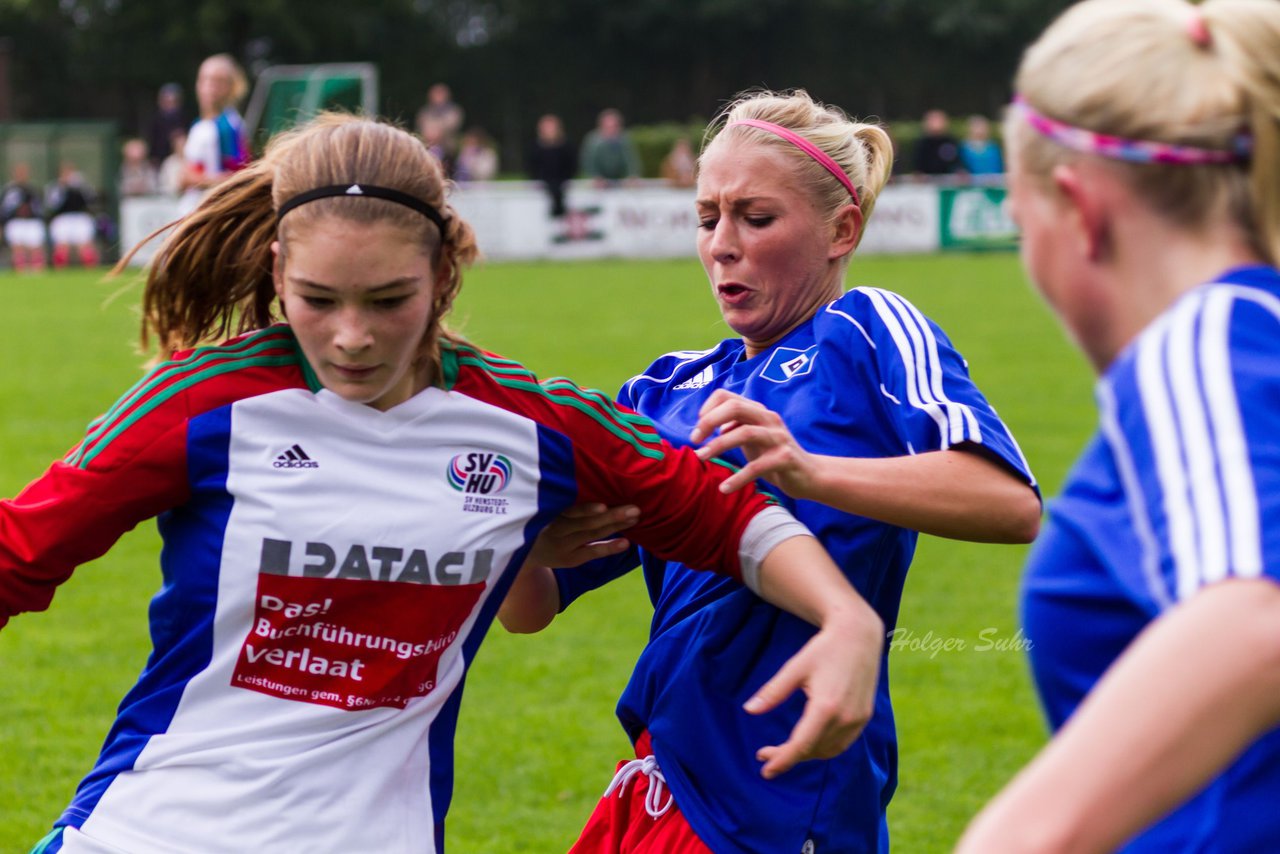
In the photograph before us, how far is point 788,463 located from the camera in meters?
2.43

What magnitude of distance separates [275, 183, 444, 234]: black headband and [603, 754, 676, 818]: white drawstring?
1.02m

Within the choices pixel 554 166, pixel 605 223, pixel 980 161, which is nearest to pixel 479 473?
pixel 554 166

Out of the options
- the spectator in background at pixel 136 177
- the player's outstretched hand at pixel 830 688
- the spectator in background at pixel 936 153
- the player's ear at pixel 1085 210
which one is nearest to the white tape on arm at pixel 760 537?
the player's outstretched hand at pixel 830 688

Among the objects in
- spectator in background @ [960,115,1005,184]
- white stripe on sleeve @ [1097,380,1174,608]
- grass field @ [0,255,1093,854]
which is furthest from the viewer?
spectator in background @ [960,115,1005,184]

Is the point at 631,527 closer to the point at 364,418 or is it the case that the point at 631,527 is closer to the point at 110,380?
the point at 364,418

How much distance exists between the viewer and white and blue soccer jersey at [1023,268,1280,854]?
1369 millimetres

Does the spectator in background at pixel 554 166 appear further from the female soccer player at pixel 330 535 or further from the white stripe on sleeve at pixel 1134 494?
the white stripe on sleeve at pixel 1134 494

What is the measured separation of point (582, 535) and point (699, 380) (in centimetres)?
56

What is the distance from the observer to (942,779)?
17.0 ft

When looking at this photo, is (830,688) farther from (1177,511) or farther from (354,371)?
(1177,511)

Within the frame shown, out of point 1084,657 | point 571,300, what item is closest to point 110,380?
point 571,300

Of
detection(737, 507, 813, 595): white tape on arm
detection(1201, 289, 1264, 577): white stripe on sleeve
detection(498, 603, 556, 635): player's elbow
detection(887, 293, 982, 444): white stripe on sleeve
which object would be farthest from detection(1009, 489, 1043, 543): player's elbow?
detection(1201, 289, 1264, 577): white stripe on sleeve

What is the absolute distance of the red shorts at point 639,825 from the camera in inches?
111

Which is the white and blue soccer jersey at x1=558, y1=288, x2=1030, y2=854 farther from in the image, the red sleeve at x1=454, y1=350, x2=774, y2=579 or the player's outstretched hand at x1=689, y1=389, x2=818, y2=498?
the player's outstretched hand at x1=689, y1=389, x2=818, y2=498
